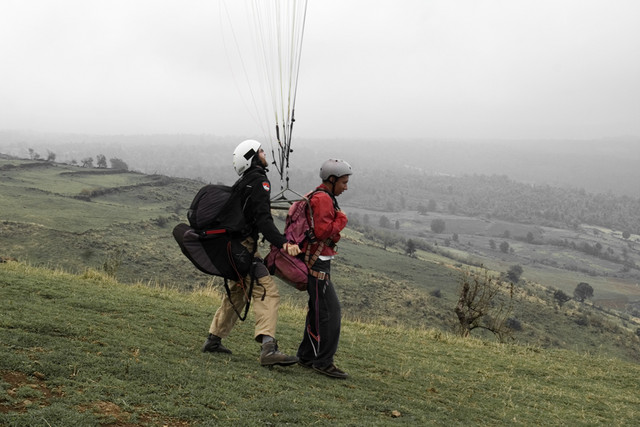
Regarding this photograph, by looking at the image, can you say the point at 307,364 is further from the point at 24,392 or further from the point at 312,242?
the point at 24,392

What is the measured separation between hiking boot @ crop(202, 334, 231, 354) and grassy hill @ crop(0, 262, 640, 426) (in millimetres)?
121

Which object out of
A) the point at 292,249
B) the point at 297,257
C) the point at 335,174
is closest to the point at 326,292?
the point at 297,257

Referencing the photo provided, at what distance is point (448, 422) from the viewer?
546 centimetres

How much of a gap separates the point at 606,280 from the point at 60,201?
508 ft

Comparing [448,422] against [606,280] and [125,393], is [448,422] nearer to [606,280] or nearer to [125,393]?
[125,393]

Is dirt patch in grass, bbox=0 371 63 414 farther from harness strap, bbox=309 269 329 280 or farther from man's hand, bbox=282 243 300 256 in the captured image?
harness strap, bbox=309 269 329 280

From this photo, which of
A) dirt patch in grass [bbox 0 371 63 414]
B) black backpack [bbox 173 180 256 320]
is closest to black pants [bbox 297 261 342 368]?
black backpack [bbox 173 180 256 320]

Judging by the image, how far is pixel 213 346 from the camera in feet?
21.1

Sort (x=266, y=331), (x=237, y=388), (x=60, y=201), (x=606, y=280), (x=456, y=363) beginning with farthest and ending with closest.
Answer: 1. (x=606, y=280)
2. (x=60, y=201)
3. (x=456, y=363)
4. (x=266, y=331)
5. (x=237, y=388)

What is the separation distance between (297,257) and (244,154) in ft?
4.67

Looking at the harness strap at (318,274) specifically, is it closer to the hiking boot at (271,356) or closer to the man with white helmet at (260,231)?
the man with white helmet at (260,231)

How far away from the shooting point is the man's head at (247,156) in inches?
238

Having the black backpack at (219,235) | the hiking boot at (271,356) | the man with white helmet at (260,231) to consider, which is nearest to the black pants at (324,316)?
the man with white helmet at (260,231)

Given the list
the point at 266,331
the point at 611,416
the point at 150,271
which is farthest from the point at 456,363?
the point at 150,271
